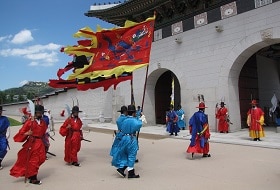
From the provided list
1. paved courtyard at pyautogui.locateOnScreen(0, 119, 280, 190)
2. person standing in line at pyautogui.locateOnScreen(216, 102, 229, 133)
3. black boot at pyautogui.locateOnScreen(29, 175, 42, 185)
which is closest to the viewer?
paved courtyard at pyautogui.locateOnScreen(0, 119, 280, 190)

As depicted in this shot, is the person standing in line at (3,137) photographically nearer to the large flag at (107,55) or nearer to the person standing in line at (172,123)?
the large flag at (107,55)

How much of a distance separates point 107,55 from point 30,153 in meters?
3.58

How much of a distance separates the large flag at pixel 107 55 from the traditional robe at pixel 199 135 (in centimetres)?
222

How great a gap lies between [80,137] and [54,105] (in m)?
22.8

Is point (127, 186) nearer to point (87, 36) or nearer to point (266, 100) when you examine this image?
point (87, 36)

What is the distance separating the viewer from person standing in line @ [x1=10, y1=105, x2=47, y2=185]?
5277 mm

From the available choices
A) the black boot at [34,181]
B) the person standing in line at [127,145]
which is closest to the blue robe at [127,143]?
the person standing in line at [127,145]

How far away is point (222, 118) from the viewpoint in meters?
11.9

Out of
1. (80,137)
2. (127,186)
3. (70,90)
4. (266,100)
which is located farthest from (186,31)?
(70,90)

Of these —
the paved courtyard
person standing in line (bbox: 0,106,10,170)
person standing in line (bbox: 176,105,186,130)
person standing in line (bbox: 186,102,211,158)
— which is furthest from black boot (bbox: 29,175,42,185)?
person standing in line (bbox: 176,105,186,130)

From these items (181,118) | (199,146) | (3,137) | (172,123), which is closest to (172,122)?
(172,123)

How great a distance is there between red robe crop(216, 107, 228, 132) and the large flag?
235 inches

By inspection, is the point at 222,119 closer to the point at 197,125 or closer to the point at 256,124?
the point at 256,124

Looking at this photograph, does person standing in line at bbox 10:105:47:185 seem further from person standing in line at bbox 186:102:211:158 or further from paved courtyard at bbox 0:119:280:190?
person standing in line at bbox 186:102:211:158
